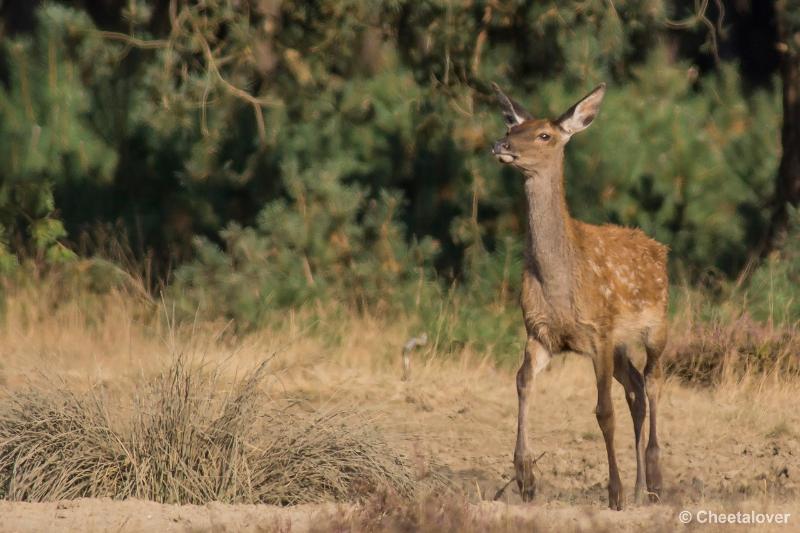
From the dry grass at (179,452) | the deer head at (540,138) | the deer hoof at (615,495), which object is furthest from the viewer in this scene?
the deer head at (540,138)

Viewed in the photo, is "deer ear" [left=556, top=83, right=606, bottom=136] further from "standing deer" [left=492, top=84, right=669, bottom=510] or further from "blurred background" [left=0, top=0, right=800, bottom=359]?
"blurred background" [left=0, top=0, right=800, bottom=359]

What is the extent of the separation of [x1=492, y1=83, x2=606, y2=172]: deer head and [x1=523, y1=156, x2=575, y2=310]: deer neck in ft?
0.24

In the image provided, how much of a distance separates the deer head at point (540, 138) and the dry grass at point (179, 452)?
1.81 metres

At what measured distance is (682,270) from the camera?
1432 cm

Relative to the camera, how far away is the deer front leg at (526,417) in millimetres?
9180

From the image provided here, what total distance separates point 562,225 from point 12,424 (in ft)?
10.9

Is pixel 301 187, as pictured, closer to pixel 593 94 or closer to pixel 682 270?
pixel 682 270

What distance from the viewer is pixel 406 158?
1493 cm

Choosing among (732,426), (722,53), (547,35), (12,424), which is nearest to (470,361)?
(732,426)

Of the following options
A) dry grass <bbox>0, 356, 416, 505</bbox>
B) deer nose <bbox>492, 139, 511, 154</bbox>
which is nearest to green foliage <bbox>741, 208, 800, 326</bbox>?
deer nose <bbox>492, 139, 511, 154</bbox>

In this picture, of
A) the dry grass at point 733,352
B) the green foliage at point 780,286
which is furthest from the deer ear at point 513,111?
the green foliage at point 780,286

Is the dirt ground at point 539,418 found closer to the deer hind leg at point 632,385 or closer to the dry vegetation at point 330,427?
the dry vegetation at point 330,427

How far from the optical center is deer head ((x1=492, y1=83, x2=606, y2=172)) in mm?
9170

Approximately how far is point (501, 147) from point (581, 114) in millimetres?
893
